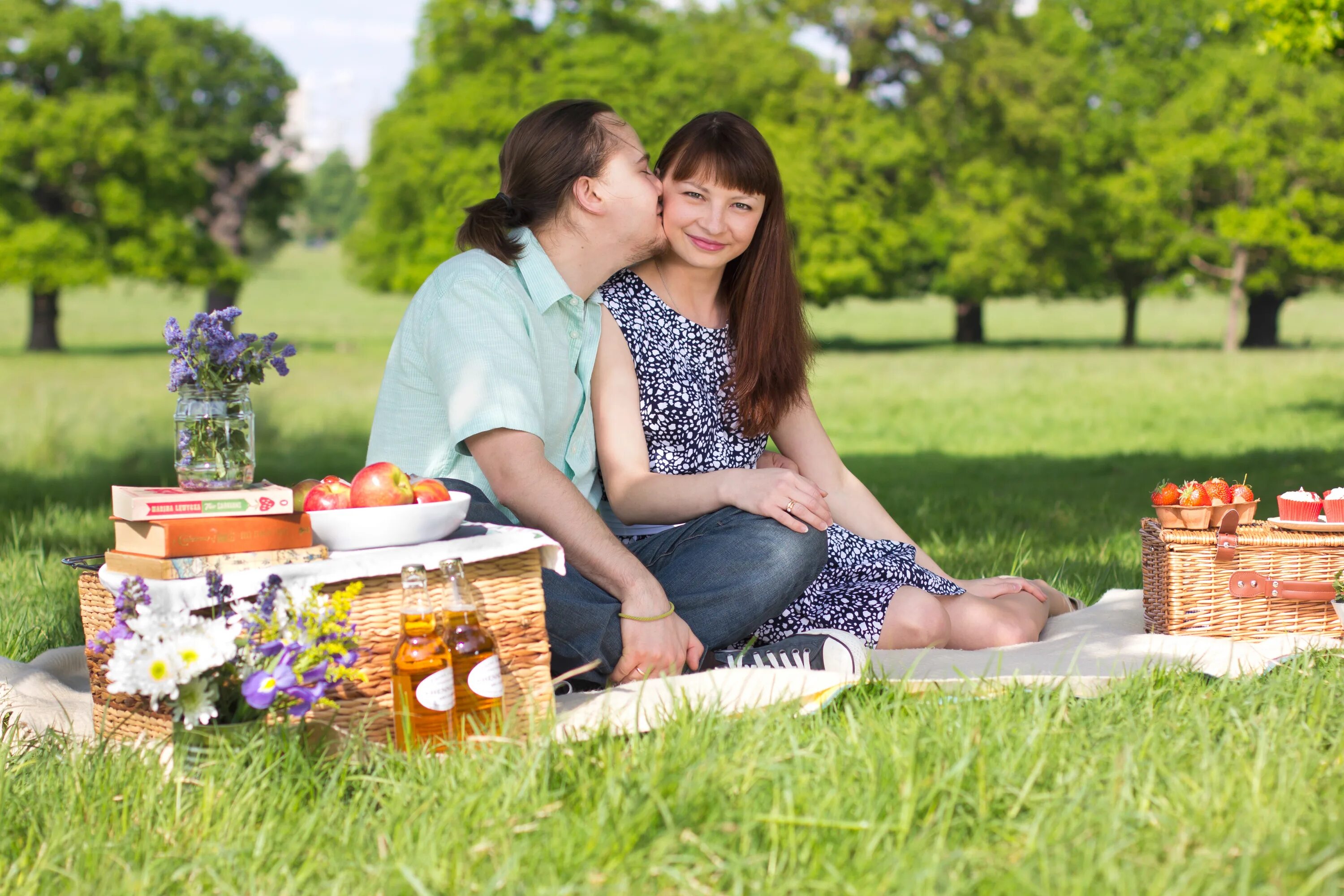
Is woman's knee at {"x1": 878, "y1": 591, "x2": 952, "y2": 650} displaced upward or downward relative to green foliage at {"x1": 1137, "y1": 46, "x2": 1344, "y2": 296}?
downward

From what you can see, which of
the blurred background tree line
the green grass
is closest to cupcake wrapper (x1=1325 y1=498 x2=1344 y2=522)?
the green grass

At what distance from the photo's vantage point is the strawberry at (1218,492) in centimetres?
Answer: 361

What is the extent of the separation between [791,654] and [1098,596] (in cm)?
176

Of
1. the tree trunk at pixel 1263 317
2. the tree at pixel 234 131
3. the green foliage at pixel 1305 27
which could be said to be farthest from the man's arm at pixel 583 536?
the tree trunk at pixel 1263 317

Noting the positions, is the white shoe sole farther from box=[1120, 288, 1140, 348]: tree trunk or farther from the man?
box=[1120, 288, 1140, 348]: tree trunk

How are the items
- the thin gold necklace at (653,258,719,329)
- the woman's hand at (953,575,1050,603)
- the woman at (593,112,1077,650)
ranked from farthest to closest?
1. the woman's hand at (953,575,1050,603)
2. the thin gold necklace at (653,258,719,329)
3. the woman at (593,112,1077,650)

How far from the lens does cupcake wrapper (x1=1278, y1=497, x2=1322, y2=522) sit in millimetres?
3592

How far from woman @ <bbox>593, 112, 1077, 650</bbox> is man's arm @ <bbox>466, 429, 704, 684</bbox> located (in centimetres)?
44

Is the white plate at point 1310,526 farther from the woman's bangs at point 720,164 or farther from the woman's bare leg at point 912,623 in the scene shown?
the woman's bangs at point 720,164

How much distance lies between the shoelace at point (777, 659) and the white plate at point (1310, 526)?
4.78ft

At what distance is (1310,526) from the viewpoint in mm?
3543

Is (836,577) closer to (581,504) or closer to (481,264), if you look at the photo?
(581,504)

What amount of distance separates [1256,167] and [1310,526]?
26077mm

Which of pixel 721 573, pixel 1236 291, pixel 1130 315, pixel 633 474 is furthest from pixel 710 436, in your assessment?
pixel 1130 315
